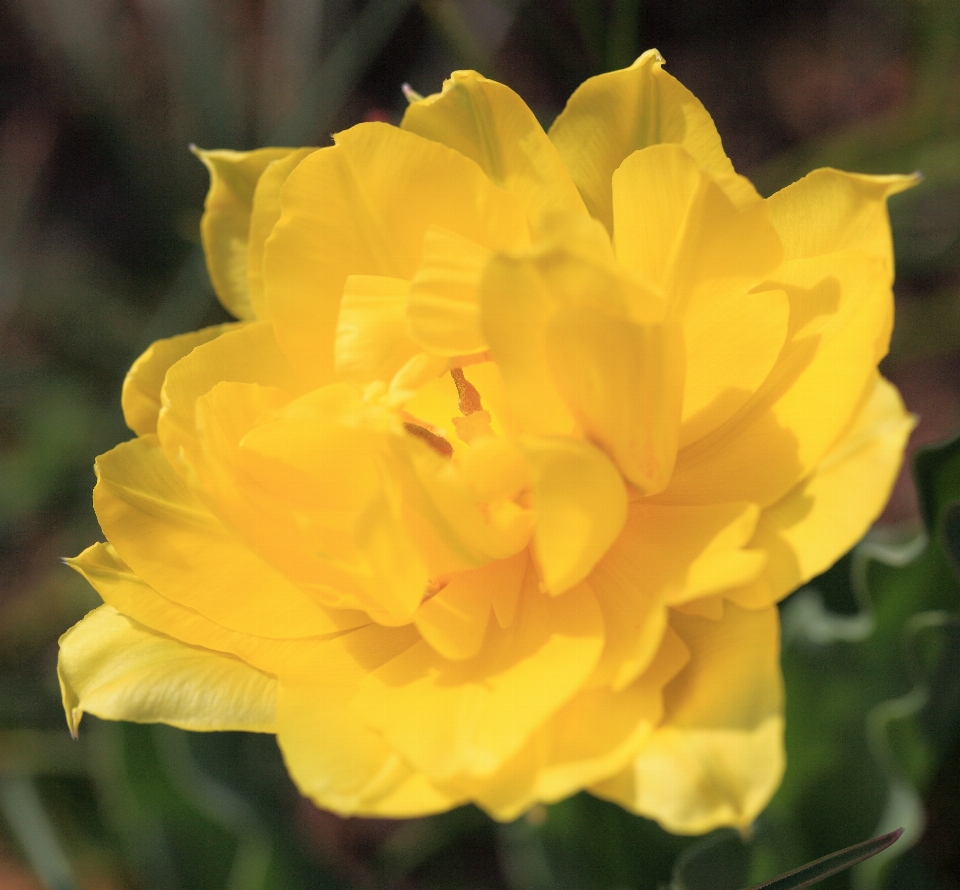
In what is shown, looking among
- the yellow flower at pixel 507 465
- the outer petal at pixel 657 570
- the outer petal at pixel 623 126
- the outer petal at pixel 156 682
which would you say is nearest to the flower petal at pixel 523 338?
the yellow flower at pixel 507 465

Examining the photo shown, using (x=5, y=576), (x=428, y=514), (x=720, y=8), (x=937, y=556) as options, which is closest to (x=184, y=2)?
(x=720, y=8)

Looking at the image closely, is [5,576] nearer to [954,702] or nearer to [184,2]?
[184,2]

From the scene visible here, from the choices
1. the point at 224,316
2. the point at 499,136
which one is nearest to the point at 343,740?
the point at 499,136

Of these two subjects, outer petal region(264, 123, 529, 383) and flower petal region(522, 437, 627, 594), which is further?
outer petal region(264, 123, 529, 383)

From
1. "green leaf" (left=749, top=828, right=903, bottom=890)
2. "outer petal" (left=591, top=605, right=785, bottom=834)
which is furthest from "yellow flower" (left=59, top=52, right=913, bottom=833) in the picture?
"green leaf" (left=749, top=828, right=903, bottom=890)

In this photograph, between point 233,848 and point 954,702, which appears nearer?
point 954,702

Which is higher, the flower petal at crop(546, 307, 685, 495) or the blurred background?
the flower petal at crop(546, 307, 685, 495)

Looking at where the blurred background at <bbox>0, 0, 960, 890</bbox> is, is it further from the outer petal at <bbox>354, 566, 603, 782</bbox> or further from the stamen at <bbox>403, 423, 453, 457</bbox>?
the stamen at <bbox>403, 423, 453, 457</bbox>
